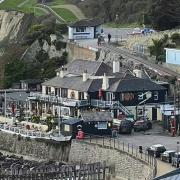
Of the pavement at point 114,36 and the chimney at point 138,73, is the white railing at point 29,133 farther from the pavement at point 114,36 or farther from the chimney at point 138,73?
the pavement at point 114,36

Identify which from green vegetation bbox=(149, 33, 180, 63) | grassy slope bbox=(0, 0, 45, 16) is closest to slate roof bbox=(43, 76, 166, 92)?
green vegetation bbox=(149, 33, 180, 63)

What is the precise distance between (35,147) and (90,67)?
35.6 ft

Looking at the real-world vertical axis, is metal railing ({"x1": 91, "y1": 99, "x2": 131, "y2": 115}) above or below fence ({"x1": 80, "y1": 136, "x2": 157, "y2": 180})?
above

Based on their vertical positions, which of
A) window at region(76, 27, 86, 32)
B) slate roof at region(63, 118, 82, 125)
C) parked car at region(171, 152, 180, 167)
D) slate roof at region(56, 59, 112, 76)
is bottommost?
parked car at region(171, 152, 180, 167)

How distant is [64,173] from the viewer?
46.6 m

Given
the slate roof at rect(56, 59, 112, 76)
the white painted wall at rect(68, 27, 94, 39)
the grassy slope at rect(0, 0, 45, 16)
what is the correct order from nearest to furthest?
the slate roof at rect(56, 59, 112, 76), the white painted wall at rect(68, 27, 94, 39), the grassy slope at rect(0, 0, 45, 16)

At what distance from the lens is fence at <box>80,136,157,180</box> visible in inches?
1744

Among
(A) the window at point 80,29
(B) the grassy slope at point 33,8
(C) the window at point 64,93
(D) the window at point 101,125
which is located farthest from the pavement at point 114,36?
(D) the window at point 101,125

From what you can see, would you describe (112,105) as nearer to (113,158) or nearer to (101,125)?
(101,125)

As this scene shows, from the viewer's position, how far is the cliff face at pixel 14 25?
98625mm

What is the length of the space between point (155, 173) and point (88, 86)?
56.2 ft

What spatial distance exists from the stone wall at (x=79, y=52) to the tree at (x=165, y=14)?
7.31 metres

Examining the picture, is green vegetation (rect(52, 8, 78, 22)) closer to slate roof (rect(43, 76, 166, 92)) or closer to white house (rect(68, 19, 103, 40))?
white house (rect(68, 19, 103, 40))

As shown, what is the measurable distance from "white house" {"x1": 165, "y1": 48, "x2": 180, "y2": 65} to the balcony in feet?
31.6
